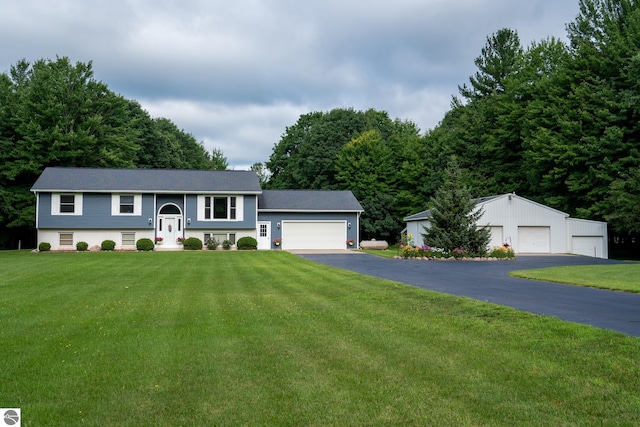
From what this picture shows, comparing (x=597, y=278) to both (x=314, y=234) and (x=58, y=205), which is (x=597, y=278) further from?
(x=58, y=205)

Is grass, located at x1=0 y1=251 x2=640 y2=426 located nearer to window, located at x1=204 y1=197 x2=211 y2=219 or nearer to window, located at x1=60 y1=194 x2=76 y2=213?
window, located at x1=204 y1=197 x2=211 y2=219

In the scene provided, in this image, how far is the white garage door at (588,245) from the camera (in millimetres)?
31859

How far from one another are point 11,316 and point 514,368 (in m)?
7.86

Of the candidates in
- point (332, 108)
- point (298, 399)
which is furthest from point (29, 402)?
point (332, 108)

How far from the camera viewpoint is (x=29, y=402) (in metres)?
4.54

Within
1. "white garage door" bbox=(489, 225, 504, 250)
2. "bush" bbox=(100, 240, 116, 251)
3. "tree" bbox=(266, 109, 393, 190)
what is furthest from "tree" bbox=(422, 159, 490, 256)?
"tree" bbox=(266, 109, 393, 190)

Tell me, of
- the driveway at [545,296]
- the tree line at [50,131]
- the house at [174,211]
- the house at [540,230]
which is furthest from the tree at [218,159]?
the driveway at [545,296]

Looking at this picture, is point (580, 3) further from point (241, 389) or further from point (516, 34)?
point (241, 389)

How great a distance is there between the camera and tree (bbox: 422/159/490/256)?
25594 millimetres

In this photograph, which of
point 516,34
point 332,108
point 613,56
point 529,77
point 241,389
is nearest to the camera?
point 241,389

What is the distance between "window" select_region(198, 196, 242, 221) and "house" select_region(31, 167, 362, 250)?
7 centimetres

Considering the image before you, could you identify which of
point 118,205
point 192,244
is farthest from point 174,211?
point 118,205

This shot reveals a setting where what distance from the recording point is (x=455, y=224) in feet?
84.8

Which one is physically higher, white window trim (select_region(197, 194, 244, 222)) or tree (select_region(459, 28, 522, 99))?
tree (select_region(459, 28, 522, 99))
